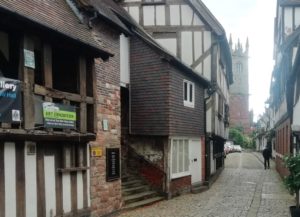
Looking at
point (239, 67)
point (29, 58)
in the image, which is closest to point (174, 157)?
point (29, 58)

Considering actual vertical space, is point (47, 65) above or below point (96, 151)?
above

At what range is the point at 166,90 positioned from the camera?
16766 millimetres

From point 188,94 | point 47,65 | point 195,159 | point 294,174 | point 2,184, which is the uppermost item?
point 47,65

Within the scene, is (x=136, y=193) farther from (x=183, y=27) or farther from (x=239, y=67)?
(x=239, y=67)

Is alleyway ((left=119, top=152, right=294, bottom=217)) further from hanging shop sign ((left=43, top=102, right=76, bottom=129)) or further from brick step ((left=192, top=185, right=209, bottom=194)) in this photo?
hanging shop sign ((left=43, top=102, right=76, bottom=129))

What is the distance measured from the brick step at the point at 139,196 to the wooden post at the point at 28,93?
643 centimetres

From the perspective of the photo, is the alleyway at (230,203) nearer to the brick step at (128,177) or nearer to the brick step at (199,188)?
the brick step at (199,188)

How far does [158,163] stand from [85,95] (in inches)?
281

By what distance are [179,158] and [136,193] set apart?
2971mm

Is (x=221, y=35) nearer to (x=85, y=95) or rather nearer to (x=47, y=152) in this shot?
(x=85, y=95)

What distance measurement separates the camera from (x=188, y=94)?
19047 millimetres

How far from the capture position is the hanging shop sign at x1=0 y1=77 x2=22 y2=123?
7684mm

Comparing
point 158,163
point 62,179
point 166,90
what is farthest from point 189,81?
point 62,179

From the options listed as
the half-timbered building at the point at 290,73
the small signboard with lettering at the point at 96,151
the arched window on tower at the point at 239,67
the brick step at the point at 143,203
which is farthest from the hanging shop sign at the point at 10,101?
the arched window on tower at the point at 239,67
